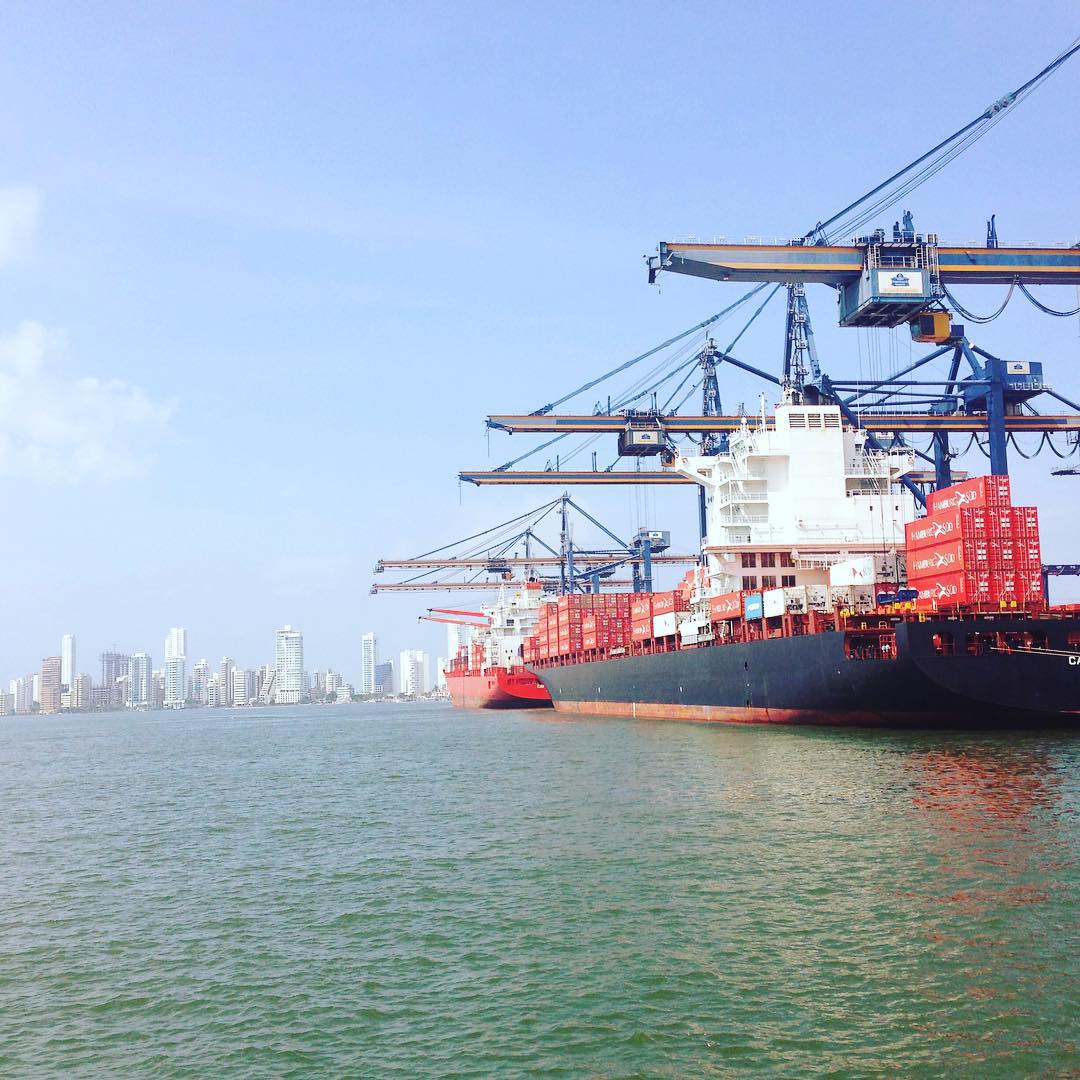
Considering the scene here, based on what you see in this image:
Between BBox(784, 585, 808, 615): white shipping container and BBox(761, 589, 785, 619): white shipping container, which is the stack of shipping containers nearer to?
BBox(784, 585, 808, 615): white shipping container

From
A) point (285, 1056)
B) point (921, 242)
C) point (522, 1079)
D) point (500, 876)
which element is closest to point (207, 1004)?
point (285, 1056)

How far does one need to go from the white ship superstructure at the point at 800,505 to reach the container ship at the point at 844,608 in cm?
7

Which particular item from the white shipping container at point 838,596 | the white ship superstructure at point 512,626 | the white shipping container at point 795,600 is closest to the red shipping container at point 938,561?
the white shipping container at point 838,596

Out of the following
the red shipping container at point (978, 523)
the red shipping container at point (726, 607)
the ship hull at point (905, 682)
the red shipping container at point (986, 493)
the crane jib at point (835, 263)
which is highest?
the crane jib at point (835, 263)

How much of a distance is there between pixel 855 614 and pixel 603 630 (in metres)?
33.9

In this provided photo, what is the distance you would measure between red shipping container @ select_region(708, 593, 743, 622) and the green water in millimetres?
18004

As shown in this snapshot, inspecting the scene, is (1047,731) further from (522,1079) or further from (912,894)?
(522,1079)

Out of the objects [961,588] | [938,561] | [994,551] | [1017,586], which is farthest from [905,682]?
[994,551]

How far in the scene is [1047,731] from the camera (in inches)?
1249

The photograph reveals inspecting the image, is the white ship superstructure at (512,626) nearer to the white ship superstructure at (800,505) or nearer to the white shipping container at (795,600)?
the white ship superstructure at (800,505)

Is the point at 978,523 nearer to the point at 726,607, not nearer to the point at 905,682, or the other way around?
the point at 905,682

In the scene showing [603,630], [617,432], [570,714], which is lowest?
[570,714]

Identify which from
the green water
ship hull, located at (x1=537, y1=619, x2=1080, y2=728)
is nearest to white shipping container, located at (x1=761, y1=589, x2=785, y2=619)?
ship hull, located at (x1=537, y1=619, x2=1080, y2=728)

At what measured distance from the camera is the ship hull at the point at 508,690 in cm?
8825
